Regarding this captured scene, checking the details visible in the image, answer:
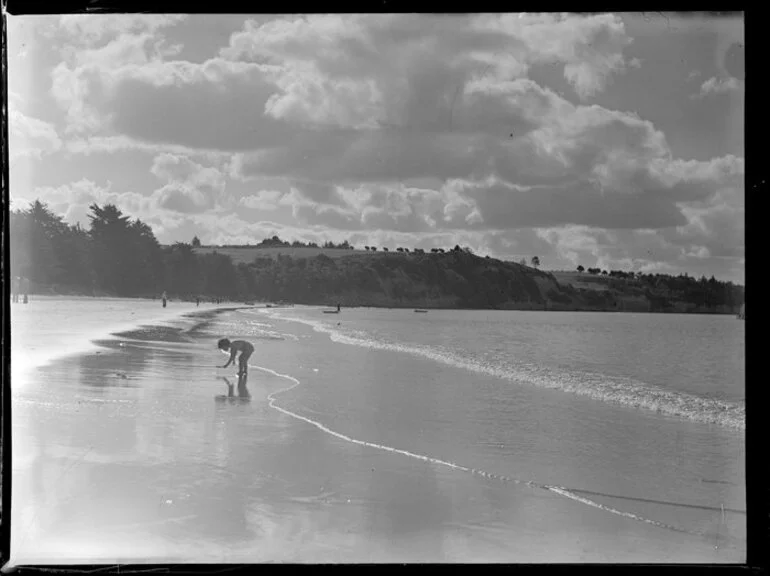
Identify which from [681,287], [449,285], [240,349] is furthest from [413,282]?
[681,287]

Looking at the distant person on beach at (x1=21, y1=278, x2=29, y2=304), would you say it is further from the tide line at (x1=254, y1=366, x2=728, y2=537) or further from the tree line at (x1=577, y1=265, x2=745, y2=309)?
the tree line at (x1=577, y1=265, x2=745, y2=309)

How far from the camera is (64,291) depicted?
220 inches

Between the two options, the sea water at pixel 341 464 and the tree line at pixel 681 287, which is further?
the tree line at pixel 681 287

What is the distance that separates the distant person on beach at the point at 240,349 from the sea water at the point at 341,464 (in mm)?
161

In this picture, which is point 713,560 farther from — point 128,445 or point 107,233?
point 107,233

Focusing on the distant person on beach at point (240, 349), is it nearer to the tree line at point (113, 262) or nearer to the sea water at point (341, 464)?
the sea water at point (341, 464)

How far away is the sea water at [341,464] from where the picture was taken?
134 inches

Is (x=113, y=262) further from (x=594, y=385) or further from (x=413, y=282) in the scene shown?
(x=594, y=385)

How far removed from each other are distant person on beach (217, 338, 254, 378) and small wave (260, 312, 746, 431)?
94 cm

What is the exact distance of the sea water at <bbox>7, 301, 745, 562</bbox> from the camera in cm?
341

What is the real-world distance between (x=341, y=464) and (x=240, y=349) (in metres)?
3.47

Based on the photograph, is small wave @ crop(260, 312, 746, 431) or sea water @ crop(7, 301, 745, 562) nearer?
sea water @ crop(7, 301, 745, 562)

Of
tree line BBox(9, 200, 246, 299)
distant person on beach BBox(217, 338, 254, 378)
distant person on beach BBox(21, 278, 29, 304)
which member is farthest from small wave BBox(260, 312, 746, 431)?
distant person on beach BBox(21, 278, 29, 304)

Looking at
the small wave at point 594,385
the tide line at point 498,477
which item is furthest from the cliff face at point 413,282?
the small wave at point 594,385
